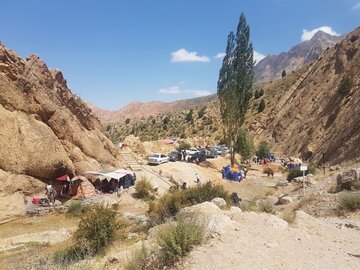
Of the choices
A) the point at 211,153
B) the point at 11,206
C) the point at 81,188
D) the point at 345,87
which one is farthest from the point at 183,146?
the point at 11,206

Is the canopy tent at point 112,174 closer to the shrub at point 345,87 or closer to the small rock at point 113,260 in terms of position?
the small rock at point 113,260

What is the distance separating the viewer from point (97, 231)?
10.3 meters

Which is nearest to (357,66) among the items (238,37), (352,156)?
(238,37)

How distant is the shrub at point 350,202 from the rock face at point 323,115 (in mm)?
15813

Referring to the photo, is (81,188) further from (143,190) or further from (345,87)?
(345,87)

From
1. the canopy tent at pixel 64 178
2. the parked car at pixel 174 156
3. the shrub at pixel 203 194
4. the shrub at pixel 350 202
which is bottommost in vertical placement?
the parked car at pixel 174 156

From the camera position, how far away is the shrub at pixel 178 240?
696cm

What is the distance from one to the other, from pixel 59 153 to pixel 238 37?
2528cm

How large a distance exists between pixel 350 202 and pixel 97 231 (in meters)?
9.41

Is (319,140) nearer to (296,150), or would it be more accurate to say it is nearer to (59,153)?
(296,150)

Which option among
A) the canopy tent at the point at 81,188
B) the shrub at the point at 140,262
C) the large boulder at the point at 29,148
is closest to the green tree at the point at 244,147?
the canopy tent at the point at 81,188

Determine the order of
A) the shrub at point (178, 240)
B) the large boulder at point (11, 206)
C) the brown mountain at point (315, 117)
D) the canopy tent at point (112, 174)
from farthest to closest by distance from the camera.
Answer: the brown mountain at point (315, 117), the canopy tent at point (112, 174), the large boulder at point (11, 206), the shrub at point (178, 240)

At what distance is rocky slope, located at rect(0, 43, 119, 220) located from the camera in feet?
61.9

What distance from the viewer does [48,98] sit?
23.1 metres
